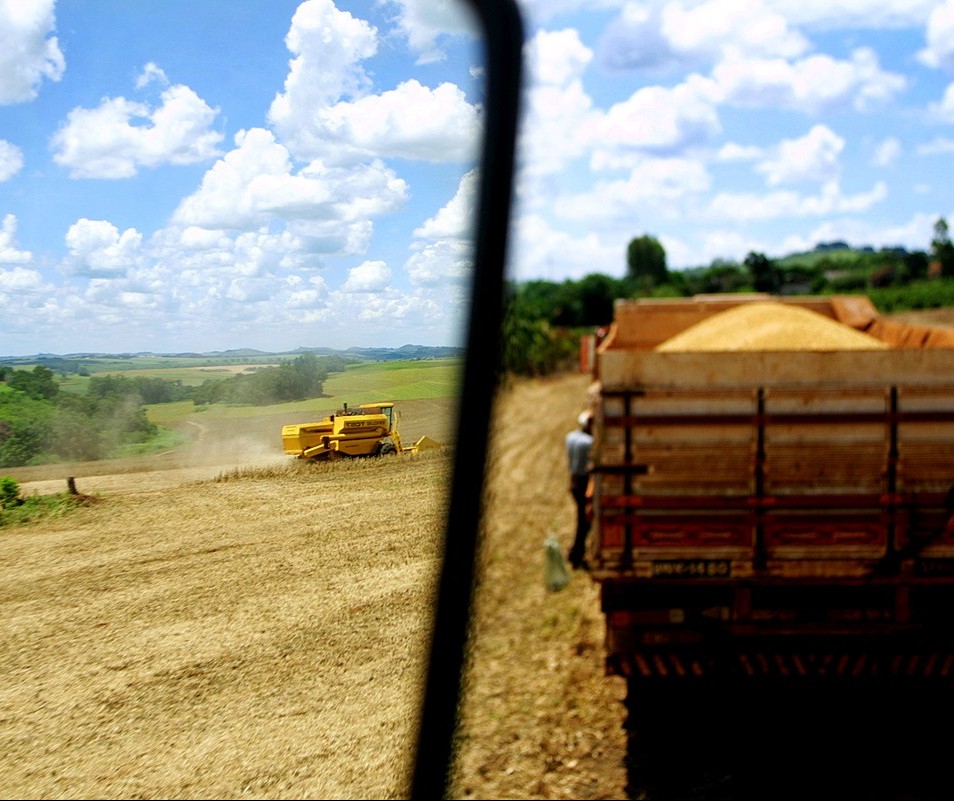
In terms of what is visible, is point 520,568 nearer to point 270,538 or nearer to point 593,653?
point 593,653

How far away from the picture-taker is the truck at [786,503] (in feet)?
12.3

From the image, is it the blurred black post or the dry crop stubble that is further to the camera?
the blurred black post

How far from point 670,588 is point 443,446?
2.08 meters

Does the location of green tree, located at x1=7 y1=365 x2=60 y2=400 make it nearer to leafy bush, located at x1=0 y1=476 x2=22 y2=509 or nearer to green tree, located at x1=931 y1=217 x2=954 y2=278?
leafy bush, located at x1=0 y1=476 x2=22 y2=509

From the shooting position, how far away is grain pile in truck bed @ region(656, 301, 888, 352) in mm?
4387

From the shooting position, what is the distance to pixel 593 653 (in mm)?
5945

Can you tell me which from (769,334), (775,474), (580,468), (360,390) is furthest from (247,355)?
(580,468)

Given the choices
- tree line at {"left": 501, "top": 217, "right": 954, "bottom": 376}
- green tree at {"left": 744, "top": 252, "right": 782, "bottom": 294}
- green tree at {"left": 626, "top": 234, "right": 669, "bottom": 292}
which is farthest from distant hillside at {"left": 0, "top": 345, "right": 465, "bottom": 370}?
green tree at {"left": 626, "top": 234, "right": 669, "bottom": 292}

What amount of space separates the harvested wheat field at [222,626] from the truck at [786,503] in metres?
1.65

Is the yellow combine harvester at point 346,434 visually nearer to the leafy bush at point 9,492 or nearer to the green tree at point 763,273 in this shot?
the leafy bush at point 9,492

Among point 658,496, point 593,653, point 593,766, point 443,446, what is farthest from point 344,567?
point 593,653

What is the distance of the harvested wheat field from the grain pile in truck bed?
2.44 metres

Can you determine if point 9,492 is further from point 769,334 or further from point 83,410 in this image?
point 769,334

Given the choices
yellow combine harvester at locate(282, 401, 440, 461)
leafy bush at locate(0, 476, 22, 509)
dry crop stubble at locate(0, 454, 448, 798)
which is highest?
yellow combine harvester at locate(282, 401, 440, 461)
